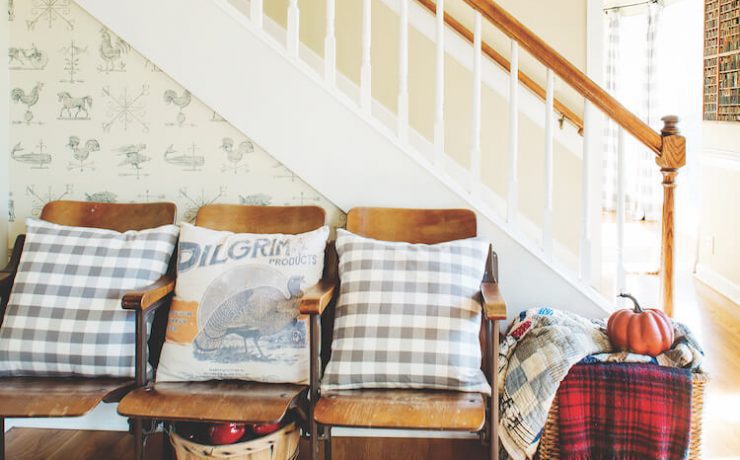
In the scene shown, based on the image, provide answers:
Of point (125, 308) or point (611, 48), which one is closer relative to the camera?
point (125, 308)

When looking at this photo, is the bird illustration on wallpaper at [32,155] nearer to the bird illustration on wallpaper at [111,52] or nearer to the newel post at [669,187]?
the bird illustration on wallpaper at [111,52]

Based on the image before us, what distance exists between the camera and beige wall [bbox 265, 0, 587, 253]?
3.96m

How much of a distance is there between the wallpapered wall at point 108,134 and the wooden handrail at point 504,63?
1516 mm

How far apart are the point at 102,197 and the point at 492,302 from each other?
159cm

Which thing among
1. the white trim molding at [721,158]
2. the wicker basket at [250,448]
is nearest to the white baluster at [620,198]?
the wicker basket at [250,448]

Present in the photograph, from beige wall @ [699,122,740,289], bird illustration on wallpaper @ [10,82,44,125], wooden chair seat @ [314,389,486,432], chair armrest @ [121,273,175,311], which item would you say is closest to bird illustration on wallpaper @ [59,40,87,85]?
bird illustration on wallpaper @ [10,82,44,125]

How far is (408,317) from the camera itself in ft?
7.66

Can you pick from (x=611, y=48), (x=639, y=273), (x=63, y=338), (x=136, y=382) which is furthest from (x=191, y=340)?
(x=611, y=48)

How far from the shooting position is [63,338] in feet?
7.80

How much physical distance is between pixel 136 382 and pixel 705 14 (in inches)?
201

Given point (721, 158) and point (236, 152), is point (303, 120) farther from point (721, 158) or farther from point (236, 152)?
point (721, 158)

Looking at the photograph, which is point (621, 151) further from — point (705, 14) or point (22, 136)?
point (705, 14)

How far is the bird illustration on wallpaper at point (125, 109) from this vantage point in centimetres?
279

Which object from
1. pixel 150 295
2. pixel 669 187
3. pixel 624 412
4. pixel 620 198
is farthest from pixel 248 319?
pixel 669 187
